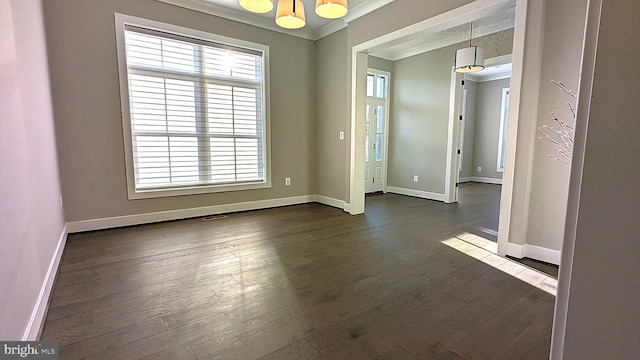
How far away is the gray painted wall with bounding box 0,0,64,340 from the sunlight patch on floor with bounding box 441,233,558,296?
291 centimetres

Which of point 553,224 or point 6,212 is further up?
point 6,212

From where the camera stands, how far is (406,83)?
5992mm

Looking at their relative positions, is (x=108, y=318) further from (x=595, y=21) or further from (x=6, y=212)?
(x=595, y=21)

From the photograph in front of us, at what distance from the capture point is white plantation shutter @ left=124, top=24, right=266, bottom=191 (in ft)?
11.9

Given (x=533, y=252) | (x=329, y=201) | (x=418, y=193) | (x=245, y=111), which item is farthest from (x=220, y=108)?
(x=533, y=252)

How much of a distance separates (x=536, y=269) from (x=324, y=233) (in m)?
2.02

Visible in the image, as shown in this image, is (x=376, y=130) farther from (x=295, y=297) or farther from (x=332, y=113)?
(x=295, y=297)

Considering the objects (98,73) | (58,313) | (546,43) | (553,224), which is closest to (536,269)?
(553,224)

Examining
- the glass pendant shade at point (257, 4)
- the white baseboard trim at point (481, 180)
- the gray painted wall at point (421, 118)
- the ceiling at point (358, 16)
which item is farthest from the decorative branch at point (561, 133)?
the white baseboard trim at point (481, 180)

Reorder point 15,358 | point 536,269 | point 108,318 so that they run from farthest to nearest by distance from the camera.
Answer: point 536,269 → point 108,318 → point 15,358

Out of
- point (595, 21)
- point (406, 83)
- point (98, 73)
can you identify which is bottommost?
point (595, 21)

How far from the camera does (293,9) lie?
2.48 meters

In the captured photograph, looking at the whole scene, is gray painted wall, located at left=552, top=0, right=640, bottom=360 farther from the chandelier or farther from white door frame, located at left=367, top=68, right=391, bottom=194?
white door frame, located at left=367, top=68, right=391, bottom=194

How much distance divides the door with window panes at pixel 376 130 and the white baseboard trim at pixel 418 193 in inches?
10.1
